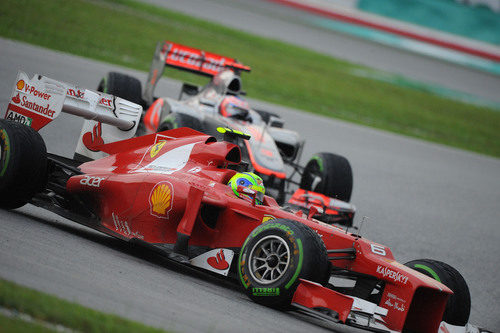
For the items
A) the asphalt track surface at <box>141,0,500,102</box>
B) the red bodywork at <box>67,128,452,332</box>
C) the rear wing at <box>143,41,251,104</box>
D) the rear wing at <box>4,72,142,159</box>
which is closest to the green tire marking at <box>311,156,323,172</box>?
the rear wing at <box>143,41,251,104</box>

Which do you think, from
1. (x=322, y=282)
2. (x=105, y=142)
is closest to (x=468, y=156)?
(x=105, y=142)

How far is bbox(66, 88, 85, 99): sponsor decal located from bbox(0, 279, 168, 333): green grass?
12.8ft

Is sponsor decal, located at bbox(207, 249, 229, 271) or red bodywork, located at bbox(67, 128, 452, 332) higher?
red bodywork, located at bbox(67, 128, 452, 332)

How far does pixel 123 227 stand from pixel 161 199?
20.9 inches

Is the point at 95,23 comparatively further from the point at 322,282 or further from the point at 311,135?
the point at 322,282

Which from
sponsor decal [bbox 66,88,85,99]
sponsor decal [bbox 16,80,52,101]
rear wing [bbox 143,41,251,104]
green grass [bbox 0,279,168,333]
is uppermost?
rear wing [bbox 143,41,251,104]

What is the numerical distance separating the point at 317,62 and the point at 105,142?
25.8m

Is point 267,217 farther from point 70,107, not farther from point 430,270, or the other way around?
point 70,107

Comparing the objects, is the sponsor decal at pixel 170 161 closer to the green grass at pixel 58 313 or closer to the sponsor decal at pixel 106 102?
the sponsor decal at pixel 106 102

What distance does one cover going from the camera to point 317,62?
3431 centimetres

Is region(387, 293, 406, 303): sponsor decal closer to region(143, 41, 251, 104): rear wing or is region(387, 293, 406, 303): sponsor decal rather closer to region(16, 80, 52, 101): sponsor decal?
region(16, 80, 52, 101): sponsor decal

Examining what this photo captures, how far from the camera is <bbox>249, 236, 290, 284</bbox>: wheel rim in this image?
22.1 feet

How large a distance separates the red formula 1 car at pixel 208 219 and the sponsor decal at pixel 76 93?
0.01 meters

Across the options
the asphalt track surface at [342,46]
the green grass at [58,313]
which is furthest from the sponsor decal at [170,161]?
the asphalt track surface at [342,46]
